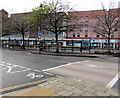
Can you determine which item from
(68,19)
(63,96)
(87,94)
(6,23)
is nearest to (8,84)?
(63,96)

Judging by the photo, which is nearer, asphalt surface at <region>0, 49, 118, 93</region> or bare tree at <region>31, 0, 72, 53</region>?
asphalt surface at <region>0, 49, 118, 93</region>

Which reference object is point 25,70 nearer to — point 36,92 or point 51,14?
point 36,92

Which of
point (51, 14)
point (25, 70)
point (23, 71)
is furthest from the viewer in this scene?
point (51, 14)

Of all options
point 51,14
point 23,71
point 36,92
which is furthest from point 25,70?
point 51,14

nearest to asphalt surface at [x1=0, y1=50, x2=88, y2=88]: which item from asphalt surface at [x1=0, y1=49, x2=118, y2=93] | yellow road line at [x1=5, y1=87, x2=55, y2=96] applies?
asphalt surface at [x1=0, y1=49, x2=118, y2=93]

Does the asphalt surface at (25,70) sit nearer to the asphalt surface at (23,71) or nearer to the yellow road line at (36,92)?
the asphalt surface at (23,71)

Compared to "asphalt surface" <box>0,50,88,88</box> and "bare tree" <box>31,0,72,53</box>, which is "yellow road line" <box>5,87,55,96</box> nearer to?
"asphalt surface" <box>0,50,88,88</box>

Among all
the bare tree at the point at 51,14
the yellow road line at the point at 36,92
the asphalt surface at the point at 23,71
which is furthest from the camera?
the bare tree at the point at 51,14

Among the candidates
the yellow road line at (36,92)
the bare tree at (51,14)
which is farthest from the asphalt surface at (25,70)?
the bare tree at (51,14)

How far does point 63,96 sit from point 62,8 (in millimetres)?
18028

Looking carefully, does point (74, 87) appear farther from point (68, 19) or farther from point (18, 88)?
point (68, 19)

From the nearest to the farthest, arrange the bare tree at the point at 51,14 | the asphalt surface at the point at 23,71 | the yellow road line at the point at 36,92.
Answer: the yellow road line at the point at 36,92 < the asphalt surface at the point at 23,71 < the bare tree at the point at 51,14

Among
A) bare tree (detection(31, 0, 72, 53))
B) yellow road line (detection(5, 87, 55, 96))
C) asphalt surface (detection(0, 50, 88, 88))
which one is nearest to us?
yellow road line (detection(5, 87, 55, 96))

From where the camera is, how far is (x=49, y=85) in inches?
191
